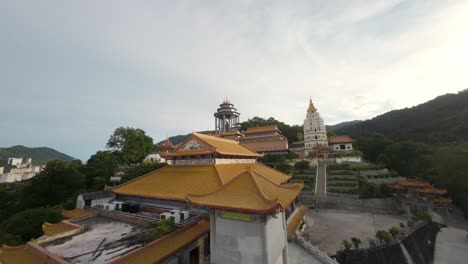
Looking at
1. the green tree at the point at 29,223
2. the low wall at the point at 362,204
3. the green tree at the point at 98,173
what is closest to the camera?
the green tree at the point at 29,223

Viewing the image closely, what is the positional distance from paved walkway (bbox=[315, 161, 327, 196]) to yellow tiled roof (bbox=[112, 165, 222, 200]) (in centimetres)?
2145

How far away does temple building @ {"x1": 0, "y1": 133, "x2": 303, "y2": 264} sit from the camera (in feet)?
26.7

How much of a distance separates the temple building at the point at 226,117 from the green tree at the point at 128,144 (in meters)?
21.1

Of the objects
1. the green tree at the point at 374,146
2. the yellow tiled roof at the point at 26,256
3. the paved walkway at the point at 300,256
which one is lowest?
the paved walkway at the point at 300,256

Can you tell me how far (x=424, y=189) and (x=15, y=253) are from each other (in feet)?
131

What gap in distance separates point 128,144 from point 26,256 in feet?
113

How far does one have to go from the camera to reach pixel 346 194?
27422 mm

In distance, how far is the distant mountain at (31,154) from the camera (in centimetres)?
11857

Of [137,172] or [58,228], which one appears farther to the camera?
[137,172]

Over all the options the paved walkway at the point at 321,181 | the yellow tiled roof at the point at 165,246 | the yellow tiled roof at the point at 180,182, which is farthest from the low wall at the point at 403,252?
the yellow tiled roof at the point at 165,246

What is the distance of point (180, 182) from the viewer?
47.5ft

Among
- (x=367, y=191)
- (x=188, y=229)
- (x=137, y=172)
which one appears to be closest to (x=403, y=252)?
(x=367, y=191)

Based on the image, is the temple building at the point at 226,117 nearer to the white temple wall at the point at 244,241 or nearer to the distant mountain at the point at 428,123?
the white temple wall at the point at 244,241

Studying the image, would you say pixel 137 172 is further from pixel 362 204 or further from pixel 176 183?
pixel 362 204
